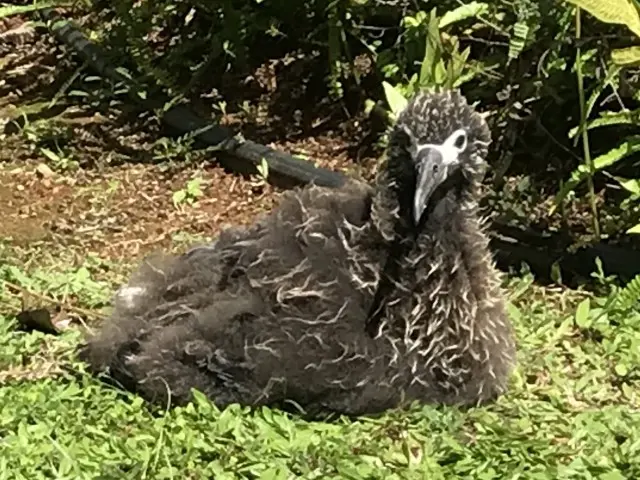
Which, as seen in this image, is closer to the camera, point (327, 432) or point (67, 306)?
point (327, 432)

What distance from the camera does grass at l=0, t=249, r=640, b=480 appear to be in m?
3.69

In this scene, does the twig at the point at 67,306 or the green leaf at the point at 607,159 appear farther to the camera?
the green leaf at the point at 607,159

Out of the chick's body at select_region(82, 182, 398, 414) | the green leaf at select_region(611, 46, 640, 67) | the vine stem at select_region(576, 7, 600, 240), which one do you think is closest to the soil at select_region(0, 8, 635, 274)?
the vine stem at select_region(576, 7, 600, 240)

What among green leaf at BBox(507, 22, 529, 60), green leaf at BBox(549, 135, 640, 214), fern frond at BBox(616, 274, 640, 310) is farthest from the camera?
green leaf at BBox(507, 22, 529, 60)

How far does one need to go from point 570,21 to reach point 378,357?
93.5 inches

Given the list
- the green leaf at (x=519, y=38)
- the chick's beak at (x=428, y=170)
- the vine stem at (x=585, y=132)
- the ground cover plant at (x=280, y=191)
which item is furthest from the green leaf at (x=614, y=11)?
the chick's beak at (x=428, y=170)

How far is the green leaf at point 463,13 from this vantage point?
5850 millimetres

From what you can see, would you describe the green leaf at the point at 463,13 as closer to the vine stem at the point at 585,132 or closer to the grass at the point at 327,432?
the vine stem at the point at 585,132

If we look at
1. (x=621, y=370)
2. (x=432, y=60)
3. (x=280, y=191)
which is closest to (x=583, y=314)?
(x=621, y=370)

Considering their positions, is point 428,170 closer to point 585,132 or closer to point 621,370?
point 621,370

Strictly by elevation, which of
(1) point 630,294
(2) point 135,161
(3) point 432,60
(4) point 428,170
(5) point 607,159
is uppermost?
(4) point 428,170

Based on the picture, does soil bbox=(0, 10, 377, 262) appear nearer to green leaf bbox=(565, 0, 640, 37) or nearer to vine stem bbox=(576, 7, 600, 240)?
vine stem bbox=(576, 7, 600, 240)

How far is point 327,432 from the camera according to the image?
3906 millimetres

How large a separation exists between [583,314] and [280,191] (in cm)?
200
